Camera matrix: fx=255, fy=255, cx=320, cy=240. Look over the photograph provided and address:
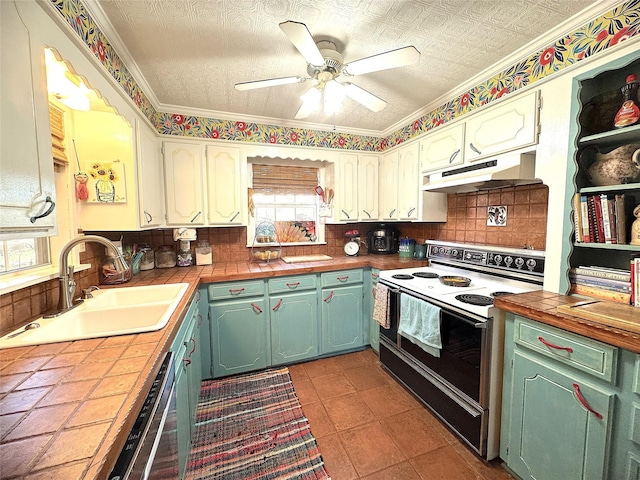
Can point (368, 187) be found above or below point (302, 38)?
below

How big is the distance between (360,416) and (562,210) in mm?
1737

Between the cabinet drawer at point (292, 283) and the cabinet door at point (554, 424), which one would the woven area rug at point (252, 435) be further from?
the cabinet door at point (554, 424)

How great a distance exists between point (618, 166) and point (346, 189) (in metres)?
1.93

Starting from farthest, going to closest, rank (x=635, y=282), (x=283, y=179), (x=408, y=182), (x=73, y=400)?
(x=283, y=179)
(x=408, y=182)
(x=635, y=282)
(x=73, y=400)

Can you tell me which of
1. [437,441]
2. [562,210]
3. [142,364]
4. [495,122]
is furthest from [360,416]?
[495,122]

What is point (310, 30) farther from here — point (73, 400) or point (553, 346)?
point (553, 346)

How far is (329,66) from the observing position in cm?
→ 144

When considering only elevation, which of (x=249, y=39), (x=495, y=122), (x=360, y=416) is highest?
(x=249, y=39)

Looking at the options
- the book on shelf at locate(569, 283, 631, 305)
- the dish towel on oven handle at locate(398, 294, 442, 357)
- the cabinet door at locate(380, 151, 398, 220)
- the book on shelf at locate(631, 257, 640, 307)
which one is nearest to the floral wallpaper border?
the cabinet door at locate(380, 151, 398, 220)

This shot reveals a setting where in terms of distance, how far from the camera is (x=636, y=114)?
114 cm

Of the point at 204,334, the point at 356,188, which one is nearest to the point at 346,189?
the point at 356,188

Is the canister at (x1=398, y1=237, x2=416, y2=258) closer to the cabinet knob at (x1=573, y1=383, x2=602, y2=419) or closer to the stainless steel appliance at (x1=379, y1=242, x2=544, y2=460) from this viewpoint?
the stainless steel appliance at (x1=379, y1=242, x2=544, y2=460)

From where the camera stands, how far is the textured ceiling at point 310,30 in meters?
1.17

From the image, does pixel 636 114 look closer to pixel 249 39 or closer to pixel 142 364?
pixel 249 39
